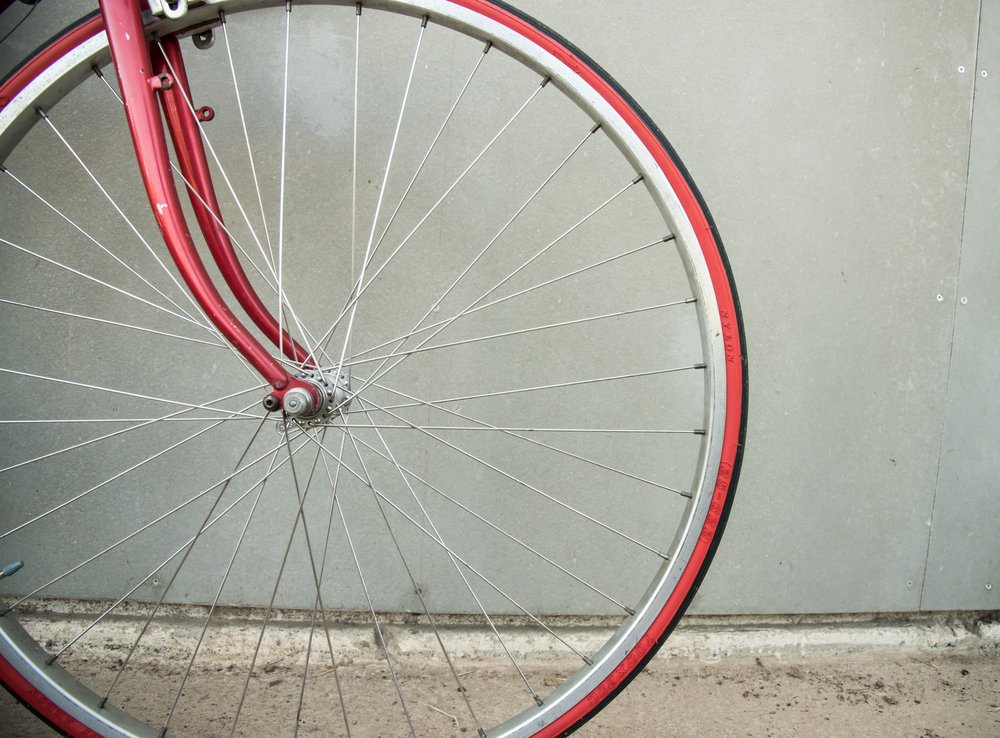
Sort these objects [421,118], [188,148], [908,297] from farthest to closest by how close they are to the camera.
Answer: [908,297]
[421,118]
[188,148]

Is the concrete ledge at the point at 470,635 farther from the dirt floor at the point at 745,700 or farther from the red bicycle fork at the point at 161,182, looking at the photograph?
the red bicycle fork at the point at 161,182

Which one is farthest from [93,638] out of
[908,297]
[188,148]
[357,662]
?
[908,297]

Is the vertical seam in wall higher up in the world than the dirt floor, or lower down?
higher up

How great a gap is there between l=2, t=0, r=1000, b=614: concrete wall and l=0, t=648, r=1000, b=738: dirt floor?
12cm

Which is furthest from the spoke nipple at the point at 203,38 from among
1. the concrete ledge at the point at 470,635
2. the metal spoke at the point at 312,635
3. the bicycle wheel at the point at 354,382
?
the concrete ledge at the point at 470,635

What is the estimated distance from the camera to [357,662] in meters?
1.39

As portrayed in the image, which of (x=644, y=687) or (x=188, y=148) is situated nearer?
(x=188, y=148)

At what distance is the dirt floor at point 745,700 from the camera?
1.23 m

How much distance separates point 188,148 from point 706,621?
1.23m

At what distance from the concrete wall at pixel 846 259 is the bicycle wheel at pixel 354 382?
145 mm

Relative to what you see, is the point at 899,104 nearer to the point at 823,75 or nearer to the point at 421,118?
the point at 823,75

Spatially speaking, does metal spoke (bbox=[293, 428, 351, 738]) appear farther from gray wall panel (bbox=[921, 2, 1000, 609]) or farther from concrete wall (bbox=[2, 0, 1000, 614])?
gray wall panel (bbox=[921, 2, 1000, 609])

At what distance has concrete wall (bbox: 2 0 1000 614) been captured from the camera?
1.37 meters

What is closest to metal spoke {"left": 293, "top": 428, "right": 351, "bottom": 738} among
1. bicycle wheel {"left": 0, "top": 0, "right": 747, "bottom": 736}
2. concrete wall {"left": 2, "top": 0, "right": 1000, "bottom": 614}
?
bicycle wheel {"left": 0, "top": 0, "right": 747, "bottom": 736}
